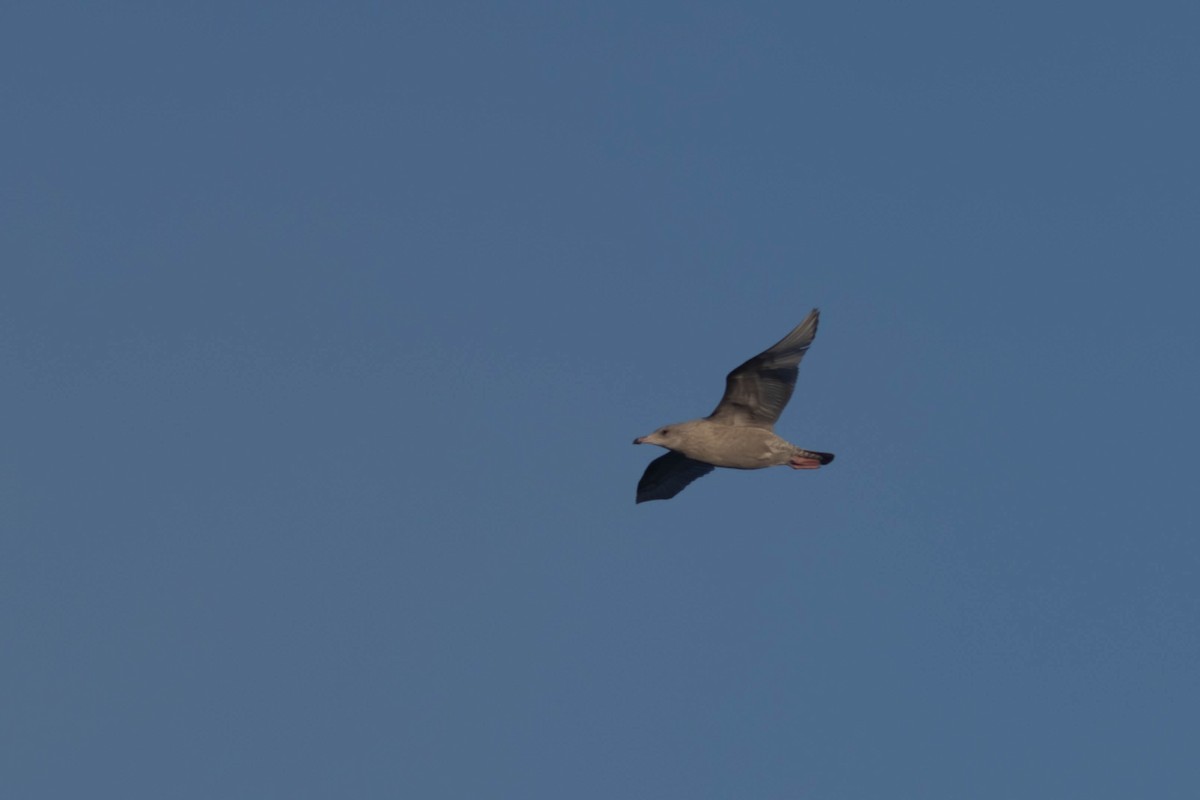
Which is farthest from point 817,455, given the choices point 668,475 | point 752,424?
point 668,475

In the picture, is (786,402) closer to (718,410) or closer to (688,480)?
(718,410)

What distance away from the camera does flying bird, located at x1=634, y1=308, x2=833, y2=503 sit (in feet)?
188

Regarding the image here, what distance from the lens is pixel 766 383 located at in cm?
5794

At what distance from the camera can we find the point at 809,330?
57094mm

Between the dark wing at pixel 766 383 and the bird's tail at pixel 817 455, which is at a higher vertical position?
the dark wing at pixel 766 383

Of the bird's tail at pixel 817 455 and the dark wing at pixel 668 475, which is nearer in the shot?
the bird's tail at pixel 817 455

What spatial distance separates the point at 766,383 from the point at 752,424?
1.48m

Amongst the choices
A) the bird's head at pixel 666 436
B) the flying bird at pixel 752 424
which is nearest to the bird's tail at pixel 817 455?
the flying bird at pixel 752 424

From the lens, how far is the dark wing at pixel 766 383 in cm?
5709

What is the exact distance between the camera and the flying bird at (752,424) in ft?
188

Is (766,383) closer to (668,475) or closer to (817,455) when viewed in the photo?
(817,455)

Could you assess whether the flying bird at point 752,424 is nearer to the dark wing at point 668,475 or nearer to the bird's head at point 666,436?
the bird's head at point 666,436

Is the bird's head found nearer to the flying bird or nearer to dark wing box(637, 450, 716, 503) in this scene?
the flying bird

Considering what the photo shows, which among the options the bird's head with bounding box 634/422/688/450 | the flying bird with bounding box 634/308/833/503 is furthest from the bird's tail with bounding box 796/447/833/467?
the bird's head with bounding box 634/422/688/450
